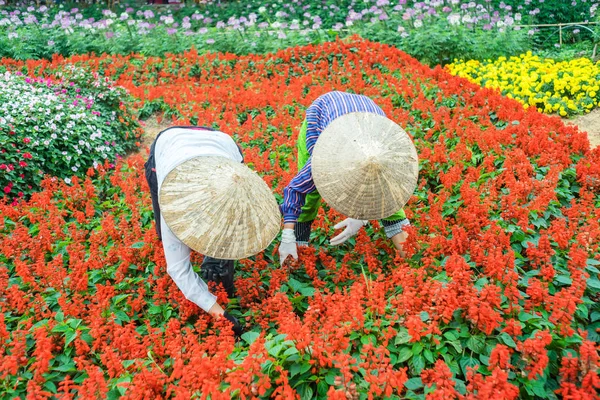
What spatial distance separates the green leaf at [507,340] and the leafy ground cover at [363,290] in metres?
0.02

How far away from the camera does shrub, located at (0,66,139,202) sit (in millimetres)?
5047

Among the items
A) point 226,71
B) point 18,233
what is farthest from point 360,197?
point 226,71

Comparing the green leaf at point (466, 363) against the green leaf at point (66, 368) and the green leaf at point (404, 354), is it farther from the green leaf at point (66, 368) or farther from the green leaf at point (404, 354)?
the green leaf at point (66, 368)

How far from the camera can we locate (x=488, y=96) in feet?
19.0

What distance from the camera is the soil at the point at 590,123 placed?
6020mm

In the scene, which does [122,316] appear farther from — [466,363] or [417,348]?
[466,363]

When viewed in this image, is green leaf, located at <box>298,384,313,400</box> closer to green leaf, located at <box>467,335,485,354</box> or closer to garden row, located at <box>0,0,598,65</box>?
green leaf, located at <box>467,335,485,354</box>

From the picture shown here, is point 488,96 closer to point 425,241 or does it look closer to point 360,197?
point 425,241

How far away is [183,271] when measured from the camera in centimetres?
273

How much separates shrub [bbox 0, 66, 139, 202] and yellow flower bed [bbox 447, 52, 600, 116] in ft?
15.9

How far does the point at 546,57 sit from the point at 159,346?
8.46m

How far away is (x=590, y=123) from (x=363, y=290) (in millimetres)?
4878

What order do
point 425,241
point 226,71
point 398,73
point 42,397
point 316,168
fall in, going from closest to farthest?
point 42,397 < point 316,168 < point 425,241 < point 398,73 < point 226,71

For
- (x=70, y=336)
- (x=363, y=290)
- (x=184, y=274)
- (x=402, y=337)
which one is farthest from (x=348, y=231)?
(x=70, y=336)
